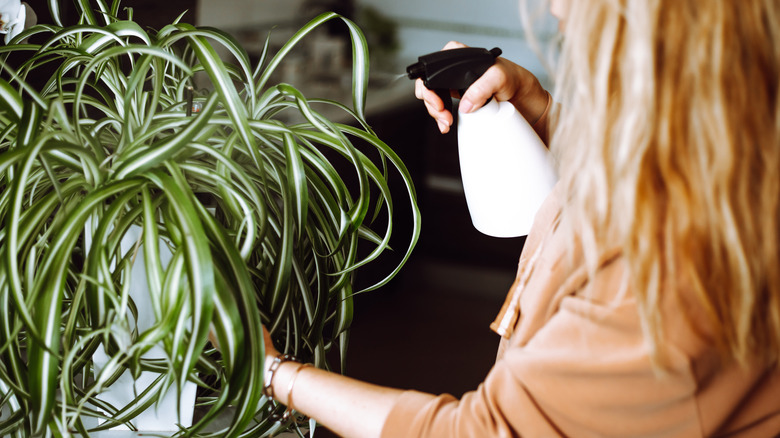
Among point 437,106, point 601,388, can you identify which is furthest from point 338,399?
point 437,106

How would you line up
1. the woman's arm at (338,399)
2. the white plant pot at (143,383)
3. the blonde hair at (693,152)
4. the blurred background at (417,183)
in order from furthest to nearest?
the blurred background at (417,183) → the white plant pot at (143,383) → the woman's arm at (338,399) → the blonde hair at (693,152)

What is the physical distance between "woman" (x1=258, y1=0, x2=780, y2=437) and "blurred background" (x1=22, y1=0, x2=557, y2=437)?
5.27ft

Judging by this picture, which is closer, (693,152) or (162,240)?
(693,152)

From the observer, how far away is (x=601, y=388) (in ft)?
1.95

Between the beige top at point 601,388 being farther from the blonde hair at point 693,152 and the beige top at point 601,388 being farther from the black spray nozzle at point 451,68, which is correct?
the black spray nozzle at point 451,68

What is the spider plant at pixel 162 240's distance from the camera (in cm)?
60

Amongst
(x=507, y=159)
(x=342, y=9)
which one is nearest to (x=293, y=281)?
(x=507, y=159)

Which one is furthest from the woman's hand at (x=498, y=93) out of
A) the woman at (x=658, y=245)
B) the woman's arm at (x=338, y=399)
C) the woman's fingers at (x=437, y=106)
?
the woman's arm at (x=338, y=399)

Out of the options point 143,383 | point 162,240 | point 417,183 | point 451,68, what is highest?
point 451,68

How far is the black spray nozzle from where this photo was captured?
81 cm

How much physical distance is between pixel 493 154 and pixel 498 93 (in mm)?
150

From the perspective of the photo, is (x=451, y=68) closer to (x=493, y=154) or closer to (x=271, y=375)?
(x=493, y=154)

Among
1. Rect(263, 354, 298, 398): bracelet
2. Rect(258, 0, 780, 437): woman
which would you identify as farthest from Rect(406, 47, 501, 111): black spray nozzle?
Rect(263, 354, 298, 398): bracelet

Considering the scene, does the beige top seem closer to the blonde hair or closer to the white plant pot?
the blonde hair
